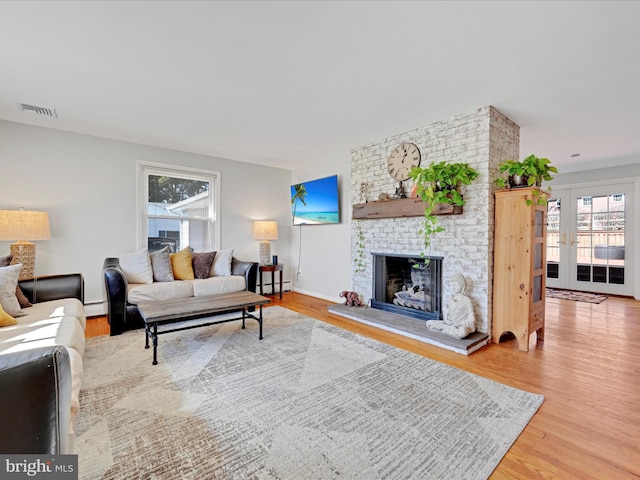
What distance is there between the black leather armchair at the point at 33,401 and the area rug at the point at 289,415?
73 cm

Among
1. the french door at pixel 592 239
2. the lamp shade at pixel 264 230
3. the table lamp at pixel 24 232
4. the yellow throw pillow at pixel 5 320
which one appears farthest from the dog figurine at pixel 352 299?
the french door at pixel 592 239

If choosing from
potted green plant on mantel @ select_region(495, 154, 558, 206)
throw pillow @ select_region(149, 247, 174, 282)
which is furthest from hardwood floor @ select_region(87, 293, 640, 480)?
potted green plant on mantel @ select_region(495, 154, 558, 206)

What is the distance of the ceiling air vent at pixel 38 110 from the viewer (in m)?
3.08

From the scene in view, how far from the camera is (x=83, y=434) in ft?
5.29

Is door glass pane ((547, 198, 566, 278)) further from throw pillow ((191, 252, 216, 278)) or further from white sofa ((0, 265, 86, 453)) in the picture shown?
white sofa ((0, 265, 86, 453))

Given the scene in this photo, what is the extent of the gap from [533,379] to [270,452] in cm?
205

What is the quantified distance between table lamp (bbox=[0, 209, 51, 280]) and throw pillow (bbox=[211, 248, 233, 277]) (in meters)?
1.89

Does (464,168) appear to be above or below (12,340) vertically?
above

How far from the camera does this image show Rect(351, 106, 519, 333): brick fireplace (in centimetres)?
304

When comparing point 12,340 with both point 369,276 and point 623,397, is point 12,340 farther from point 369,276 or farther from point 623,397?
point 623,397

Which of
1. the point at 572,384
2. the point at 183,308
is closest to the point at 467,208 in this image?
the point at 572,384

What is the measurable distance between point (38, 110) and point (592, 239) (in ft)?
28.6

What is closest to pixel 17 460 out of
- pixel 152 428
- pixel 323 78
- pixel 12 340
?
pixel 152 428

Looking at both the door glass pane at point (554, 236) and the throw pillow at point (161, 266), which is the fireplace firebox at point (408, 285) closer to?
the throw pillow at point (161, 266)
